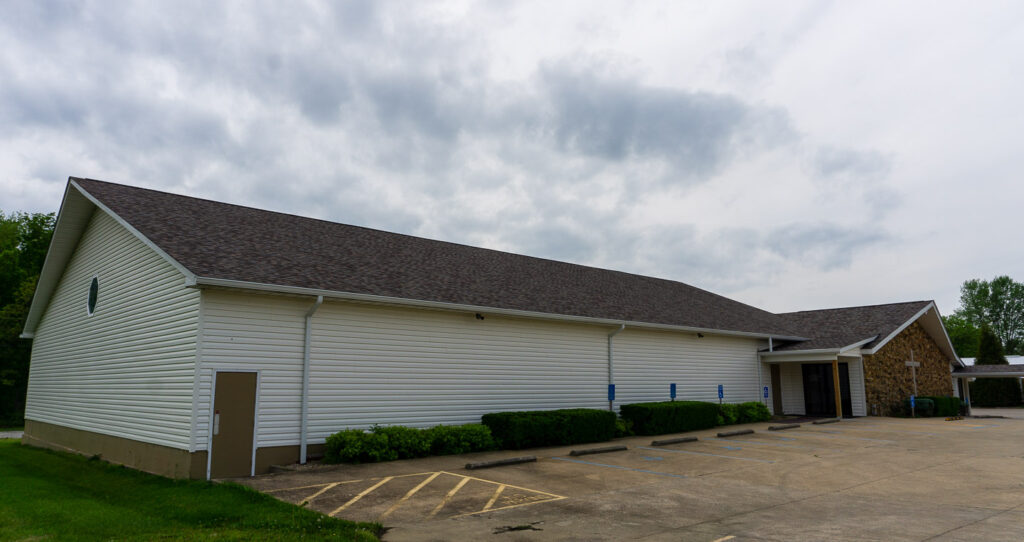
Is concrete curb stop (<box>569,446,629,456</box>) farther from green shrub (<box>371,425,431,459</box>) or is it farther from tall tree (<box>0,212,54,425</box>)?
tall tree (<box>0,212,54,425</box>)

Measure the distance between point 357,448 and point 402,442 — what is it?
110 centimetres

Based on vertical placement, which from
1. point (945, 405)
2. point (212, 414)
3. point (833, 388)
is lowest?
point (945, 405)

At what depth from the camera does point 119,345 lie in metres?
14.7

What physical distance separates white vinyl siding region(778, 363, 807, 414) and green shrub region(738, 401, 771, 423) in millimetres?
3241

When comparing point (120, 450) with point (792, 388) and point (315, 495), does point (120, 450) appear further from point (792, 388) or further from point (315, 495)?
point (792, 388)

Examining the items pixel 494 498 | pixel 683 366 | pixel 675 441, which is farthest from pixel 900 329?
pixel 494 498

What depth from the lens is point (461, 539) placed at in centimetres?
733

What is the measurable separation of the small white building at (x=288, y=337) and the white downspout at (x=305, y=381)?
41 mm

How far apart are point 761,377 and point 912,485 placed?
1564cm

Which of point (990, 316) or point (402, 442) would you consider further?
point (990, 316)

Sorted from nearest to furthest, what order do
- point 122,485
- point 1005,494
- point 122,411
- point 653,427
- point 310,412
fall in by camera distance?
point 1005,494
point 122,485
point 310,412
point 122,411
point 653,427

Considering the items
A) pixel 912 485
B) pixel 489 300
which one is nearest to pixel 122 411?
pixel 489 300

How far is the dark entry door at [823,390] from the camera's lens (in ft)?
82.9

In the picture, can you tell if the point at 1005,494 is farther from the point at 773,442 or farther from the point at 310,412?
the point at 310,412
